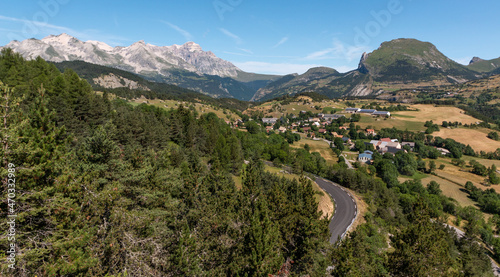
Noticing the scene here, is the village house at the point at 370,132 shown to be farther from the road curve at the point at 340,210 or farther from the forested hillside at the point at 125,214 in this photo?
the forested hillside at the point at 125,214

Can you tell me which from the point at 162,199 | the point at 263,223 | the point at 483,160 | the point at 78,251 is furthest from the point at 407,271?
the point at 483,160

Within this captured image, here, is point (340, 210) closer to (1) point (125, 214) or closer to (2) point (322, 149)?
(1) point (125, 214)

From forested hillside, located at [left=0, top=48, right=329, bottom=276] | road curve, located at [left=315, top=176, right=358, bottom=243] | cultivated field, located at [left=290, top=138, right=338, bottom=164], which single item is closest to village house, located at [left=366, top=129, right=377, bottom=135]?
cultivated field, located at [left=290, top=138, right=338, bottom=164]

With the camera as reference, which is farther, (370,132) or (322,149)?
(370,132)

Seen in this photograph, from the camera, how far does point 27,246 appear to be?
1001 cm

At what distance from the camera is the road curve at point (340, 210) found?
43.5 m

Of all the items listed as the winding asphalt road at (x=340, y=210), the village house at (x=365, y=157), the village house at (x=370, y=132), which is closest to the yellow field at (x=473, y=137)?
the village house at (x=370, y=132)

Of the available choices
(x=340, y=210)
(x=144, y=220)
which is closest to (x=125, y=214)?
(x=144, y=220)

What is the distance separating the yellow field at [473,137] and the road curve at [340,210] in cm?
14189

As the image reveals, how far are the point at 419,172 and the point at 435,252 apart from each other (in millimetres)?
114772

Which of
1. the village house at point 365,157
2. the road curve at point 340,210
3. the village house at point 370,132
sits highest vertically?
the village house at point 370,132

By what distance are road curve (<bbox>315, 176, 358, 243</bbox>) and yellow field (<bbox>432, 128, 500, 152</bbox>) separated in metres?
142

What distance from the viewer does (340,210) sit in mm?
53438

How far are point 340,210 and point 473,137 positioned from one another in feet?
577
